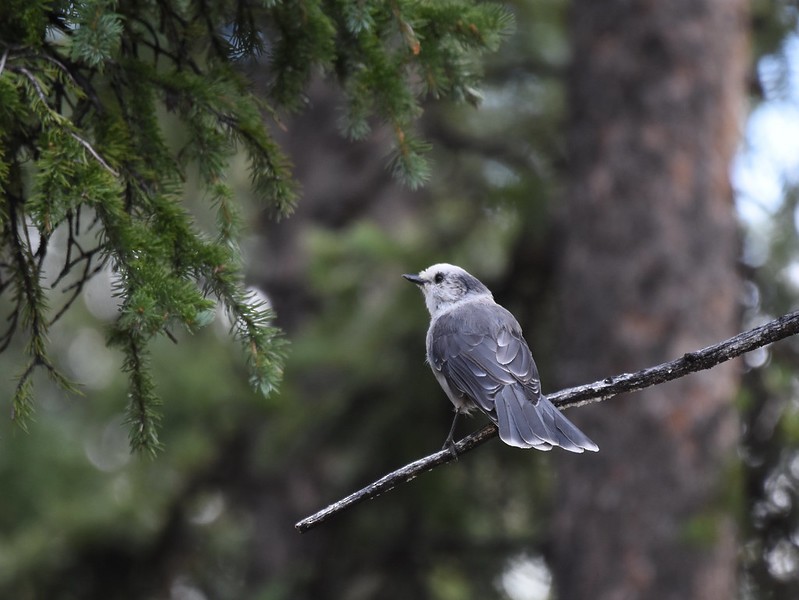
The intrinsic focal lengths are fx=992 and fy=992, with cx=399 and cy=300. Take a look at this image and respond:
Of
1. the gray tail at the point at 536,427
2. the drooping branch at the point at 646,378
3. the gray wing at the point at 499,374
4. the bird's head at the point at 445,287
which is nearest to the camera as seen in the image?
the drooping branch at the point at 646,378

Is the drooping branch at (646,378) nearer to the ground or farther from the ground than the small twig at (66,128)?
nearer to the ground

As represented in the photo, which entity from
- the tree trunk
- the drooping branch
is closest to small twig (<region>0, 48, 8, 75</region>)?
the drooping branch

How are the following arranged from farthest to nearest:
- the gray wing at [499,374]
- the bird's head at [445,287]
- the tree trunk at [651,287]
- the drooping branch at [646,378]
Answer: the tree trunk at [651,287] → the bird's head at [445,287] → the gray wing at [499,374] → the drooping branch at [646,378]

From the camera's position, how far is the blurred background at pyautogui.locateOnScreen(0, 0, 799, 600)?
5461 mm

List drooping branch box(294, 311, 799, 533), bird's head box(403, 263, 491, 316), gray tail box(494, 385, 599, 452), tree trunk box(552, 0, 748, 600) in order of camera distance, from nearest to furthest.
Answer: drooping branch box(294, 311, 799, 533) < gray tail box(494, 385, 599, 452) < bird's head box(403, 263, 491, 316) < tree trunk box(552, 0, 748, 600)

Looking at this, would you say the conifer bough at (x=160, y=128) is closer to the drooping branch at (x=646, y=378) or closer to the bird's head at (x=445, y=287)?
the drooping branch at (x=646, y=378)

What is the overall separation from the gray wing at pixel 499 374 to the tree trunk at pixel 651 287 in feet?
4.57

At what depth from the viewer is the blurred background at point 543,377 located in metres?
5.46

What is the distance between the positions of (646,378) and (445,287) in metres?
2.53

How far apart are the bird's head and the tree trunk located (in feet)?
3.69

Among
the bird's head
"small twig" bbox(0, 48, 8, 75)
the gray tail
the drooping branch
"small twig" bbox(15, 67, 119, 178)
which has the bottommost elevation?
the drooping branch

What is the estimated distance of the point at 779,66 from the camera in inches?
278

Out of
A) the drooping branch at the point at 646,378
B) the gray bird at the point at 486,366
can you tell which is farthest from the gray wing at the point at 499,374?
the drooping branch at the point at 646,378

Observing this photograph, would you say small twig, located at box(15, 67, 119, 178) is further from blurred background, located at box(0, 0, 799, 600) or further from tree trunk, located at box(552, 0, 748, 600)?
tree trunk, located at box(552, 0, 748, 600)
